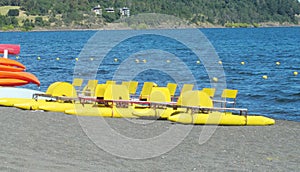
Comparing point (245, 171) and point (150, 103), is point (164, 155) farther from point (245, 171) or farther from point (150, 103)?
point (150, 103)

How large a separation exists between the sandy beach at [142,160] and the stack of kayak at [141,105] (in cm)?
43

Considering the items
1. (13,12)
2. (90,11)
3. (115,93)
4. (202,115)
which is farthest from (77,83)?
(90,11)

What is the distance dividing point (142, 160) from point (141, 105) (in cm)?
725

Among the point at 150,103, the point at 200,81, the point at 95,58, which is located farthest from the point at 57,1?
the point at 150,103

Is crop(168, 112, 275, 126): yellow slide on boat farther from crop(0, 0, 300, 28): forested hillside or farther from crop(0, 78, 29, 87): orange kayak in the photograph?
crop(0, 0, 300, 28): forested hillside

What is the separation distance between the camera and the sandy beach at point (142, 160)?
1093cm

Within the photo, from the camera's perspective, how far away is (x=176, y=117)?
16.2 metres

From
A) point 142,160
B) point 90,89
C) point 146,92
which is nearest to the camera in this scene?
point 142,160

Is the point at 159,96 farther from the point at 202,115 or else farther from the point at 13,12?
the point at 13,12

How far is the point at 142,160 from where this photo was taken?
11.5 meters

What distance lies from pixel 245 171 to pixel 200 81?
25.2 metres

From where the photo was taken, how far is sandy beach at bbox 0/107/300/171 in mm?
10930

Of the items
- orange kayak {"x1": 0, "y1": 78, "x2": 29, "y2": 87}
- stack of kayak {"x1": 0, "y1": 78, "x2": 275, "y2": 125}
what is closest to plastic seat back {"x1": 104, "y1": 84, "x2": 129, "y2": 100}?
stack of kayak {"x1": 0, "y1": 78, "x2": 275, "y2": 125}

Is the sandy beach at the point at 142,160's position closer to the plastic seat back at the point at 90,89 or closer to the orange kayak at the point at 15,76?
the plastic seat back at the point at 90,89
